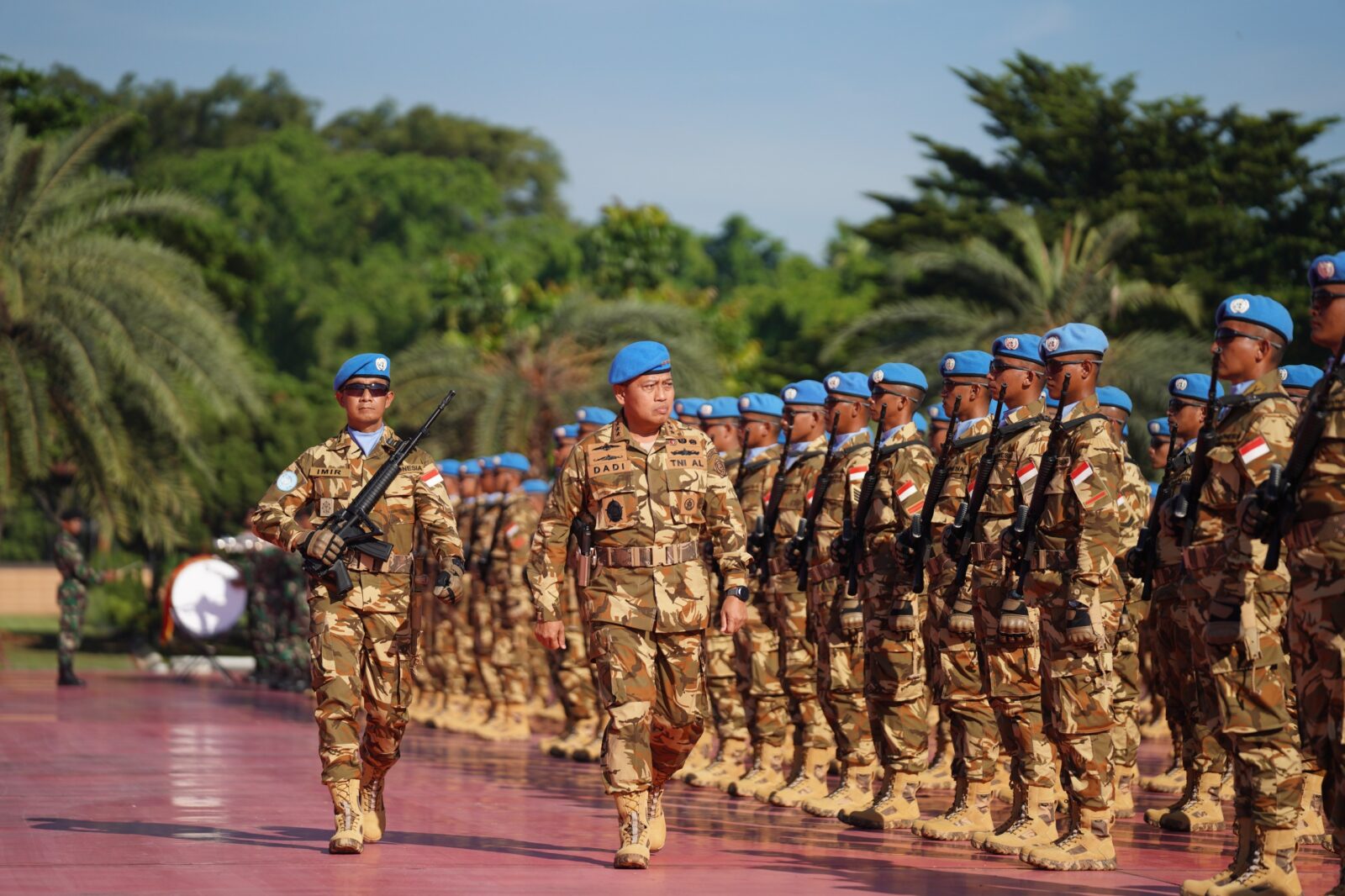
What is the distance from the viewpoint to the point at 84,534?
41812mm

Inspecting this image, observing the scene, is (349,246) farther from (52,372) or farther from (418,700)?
(418,700)

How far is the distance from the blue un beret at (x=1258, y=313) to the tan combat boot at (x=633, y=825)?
11.2ft

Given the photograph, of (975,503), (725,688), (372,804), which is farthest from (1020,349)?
(725,688)

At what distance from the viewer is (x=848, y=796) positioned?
36.5ft

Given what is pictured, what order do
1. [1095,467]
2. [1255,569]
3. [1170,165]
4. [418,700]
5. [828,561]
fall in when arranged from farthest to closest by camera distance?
[1170,165]
[418,700]
[828,561]
[1095,467]
[1255,569]

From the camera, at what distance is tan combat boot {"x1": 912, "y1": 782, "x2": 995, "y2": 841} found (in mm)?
9898

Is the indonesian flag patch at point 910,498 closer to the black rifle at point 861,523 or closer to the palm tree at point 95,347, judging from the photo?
the black rifle at point 861,523

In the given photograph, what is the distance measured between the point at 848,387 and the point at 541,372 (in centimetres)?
1735

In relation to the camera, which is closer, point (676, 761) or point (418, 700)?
point (676, 761)

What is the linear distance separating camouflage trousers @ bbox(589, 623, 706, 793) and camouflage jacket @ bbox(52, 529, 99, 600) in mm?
16810

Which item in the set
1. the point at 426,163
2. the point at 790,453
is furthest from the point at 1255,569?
the point at 426,163

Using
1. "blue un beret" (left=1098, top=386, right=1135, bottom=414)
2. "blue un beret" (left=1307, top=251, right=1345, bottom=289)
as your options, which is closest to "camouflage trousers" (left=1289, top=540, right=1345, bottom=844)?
"blue un beret" (left=1307, top=251, right=1345, bottom=289)

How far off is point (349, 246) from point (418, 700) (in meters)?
49.3

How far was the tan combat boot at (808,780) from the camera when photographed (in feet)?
38.3
